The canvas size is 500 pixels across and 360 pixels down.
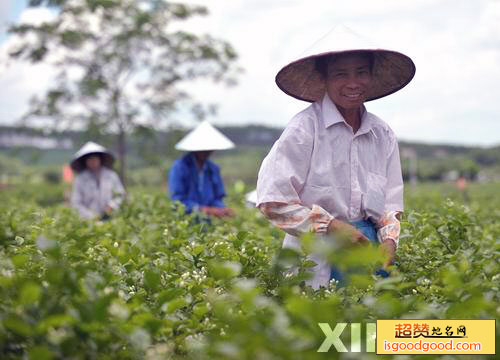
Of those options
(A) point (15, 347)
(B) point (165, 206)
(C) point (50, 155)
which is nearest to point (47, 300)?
(A) point (15, 347)

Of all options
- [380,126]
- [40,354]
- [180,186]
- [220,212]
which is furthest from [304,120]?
[180,186]

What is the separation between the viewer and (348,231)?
257 centimetres

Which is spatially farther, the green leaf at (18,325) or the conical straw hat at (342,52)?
the conical straw hat at (342,52)

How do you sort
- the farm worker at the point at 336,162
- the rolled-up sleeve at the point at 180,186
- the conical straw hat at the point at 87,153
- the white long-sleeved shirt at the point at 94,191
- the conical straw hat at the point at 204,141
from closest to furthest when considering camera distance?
the farm worker at the point at 336,162, the rolled-up sleeve at the point at 180,186, the conical straw hat at the point at 204,141, the white long-sleeved shirt at the point at 94,191, the conical straw hat at the point at 87,153

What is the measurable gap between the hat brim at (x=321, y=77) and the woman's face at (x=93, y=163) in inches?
197

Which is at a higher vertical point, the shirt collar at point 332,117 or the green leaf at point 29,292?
the shirt collar at point 332,117

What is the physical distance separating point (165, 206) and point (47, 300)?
4.03 meters

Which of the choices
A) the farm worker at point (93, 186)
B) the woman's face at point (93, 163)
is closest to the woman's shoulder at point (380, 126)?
the farm worker at point (93, 186)

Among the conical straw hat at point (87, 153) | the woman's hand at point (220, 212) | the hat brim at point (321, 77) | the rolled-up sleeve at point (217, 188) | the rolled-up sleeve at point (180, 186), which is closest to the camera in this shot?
the hat brim at point (321, 77)

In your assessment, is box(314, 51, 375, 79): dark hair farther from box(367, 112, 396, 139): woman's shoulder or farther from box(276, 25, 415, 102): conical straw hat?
box(367, 112, 396, 139): woman's shoulder

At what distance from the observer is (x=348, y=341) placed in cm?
170

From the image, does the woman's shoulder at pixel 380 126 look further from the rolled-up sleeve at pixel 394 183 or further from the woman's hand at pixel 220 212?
the woman's hand at pixel 220 212

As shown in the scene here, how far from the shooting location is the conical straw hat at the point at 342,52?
108 inches

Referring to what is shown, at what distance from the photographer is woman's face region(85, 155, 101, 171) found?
7.70 m
